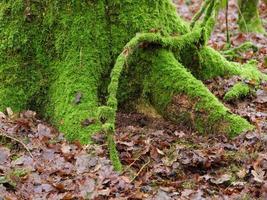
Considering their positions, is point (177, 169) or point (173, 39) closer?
point (177, 169)

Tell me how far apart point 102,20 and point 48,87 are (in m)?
1.01

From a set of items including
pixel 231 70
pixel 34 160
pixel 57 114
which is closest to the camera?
pixel 34 160

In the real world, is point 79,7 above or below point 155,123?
above

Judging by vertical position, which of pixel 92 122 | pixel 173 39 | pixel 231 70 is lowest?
pixel 92 122

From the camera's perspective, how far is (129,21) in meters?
6.02

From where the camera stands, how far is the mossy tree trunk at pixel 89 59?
18.9ft

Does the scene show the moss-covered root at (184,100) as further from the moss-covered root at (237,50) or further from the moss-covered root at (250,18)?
the moss-covered root at (250,18)

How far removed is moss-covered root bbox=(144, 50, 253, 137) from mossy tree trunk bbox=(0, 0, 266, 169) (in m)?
0.01

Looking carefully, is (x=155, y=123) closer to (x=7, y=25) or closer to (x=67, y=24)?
(x=67, y=24)

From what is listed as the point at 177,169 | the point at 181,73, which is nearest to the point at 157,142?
the point at 177,169

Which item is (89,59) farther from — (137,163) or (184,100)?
(137,163)

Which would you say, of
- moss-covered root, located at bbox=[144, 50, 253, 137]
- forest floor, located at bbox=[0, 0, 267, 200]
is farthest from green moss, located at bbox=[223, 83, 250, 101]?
moss-covered root, located at bbox=[144, 50, 253, 137]

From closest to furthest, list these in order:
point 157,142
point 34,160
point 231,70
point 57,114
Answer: point 34,160 → point 157,142 → point 57,114 → point 231,70

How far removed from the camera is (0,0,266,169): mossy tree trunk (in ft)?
18.9
